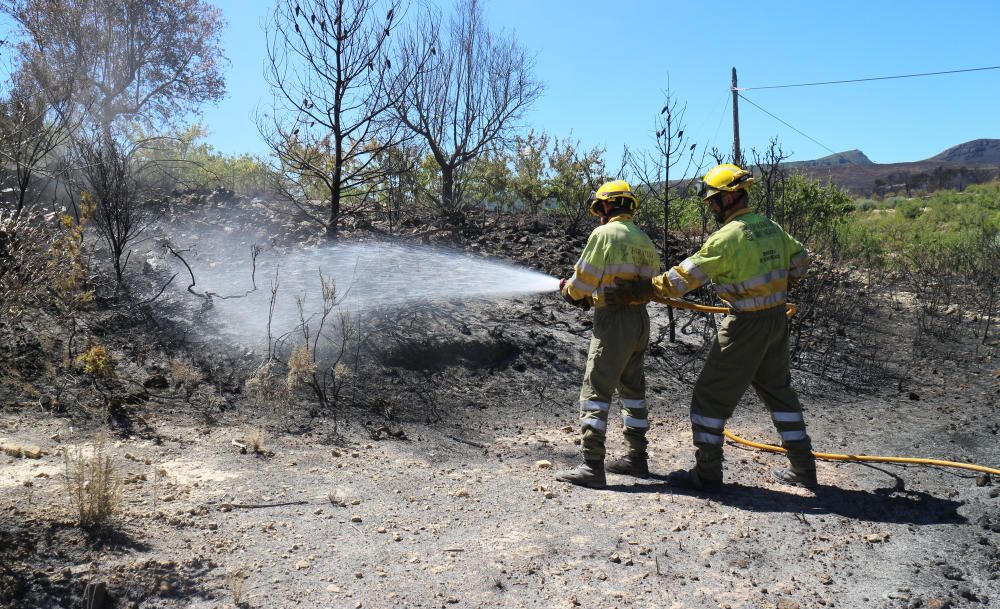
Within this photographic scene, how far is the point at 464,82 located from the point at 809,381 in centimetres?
956

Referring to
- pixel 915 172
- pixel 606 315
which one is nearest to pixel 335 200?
pixel 606 315

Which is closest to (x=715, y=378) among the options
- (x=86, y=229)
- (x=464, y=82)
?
(x=86, y=229)

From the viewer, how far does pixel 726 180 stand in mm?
4480

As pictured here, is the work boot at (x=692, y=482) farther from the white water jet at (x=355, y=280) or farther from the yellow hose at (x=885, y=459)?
the white water jet at (x=355, y=280)

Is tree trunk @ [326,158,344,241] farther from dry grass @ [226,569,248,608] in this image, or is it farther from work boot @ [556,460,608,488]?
dry grass @ [226,569,248,608]

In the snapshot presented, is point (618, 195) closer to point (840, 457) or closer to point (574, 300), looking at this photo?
point (574, 300)

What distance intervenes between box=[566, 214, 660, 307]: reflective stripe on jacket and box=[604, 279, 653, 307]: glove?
0.03 metres

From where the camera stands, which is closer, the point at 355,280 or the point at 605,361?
the point at 605,361

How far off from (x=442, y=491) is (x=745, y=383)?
196cm

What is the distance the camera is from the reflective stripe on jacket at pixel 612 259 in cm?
455

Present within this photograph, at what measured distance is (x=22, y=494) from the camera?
3895 millimetres

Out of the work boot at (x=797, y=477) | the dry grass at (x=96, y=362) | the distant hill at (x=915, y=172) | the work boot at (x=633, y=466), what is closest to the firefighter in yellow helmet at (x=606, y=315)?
the work boot at (x=633, y=466)

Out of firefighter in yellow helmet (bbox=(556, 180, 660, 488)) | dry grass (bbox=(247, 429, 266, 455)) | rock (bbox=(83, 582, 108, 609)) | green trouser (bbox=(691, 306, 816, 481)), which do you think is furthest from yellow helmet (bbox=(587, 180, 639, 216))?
rock (bbox=(83, 582, 108, 609))

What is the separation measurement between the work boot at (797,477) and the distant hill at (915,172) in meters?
16.2
